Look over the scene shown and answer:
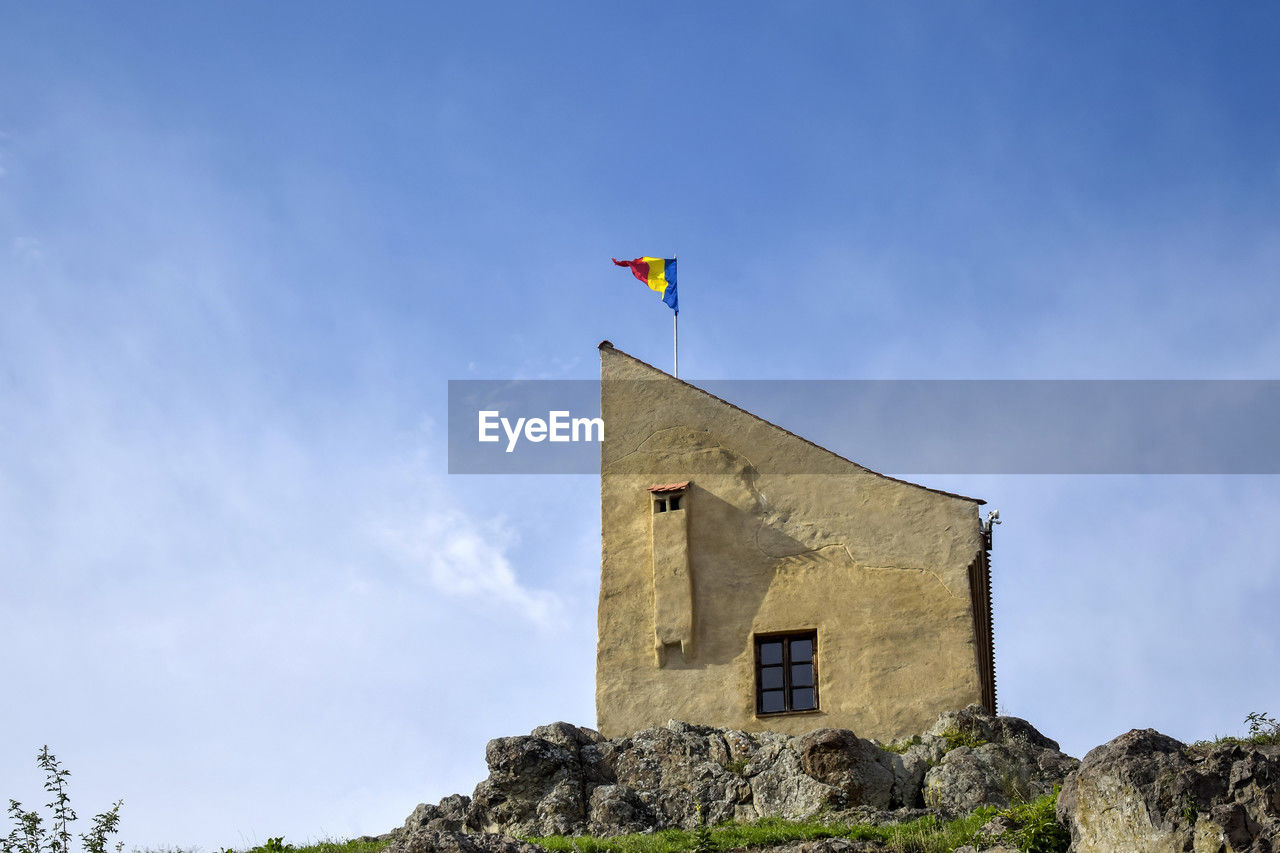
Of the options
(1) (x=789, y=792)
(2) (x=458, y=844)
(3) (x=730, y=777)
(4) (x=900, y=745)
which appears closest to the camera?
(2) (x=458, y=844)

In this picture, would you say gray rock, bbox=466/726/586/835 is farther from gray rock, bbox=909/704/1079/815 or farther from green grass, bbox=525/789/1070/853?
gray rock, bbox=909/704/1079/815

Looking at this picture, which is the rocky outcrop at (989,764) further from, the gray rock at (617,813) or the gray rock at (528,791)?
the gray rock at (528,791)

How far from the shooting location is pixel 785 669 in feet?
82.2

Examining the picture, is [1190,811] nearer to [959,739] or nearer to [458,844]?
[959,739]

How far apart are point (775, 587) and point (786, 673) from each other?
1.57m

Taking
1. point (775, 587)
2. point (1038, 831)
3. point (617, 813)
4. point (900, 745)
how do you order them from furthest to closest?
1. point (775, 587)
2. point (900, 745)
3. point (617, 813)
4. point (1038, 831)

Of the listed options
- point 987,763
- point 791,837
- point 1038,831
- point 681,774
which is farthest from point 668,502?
point 1038,831

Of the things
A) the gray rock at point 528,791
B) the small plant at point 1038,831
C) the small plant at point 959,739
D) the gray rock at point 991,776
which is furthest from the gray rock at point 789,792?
the small plant at point 1038,831

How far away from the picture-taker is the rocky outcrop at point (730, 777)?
20.7 metres

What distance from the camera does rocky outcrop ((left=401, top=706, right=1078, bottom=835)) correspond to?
67.9ft

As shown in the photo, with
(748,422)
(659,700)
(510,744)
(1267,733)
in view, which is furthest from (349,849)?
(1267,733)

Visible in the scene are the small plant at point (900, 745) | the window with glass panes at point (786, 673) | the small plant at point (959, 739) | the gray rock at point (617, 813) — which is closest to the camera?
the gray rock at point (617, 813)

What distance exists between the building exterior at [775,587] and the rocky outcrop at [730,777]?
5.46 ft

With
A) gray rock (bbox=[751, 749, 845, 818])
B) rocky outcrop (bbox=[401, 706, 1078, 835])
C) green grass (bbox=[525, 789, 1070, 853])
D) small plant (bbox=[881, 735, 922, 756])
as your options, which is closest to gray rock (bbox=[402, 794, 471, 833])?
rocky outcrop (bbox=[401, 706, 1078, 835])
